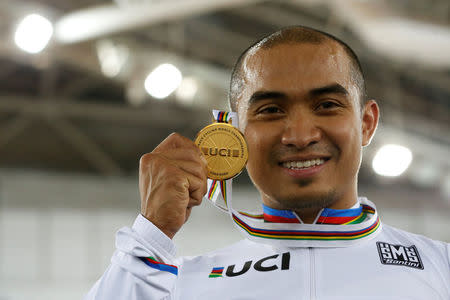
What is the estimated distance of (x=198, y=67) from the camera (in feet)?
29.9

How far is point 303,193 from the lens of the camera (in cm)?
195

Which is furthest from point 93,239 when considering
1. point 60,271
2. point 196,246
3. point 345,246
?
point 345,246

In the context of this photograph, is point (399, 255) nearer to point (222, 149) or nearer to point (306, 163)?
point (306, 163)

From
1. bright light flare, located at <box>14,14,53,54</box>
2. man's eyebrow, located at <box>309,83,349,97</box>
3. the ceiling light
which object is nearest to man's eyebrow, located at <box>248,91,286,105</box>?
man's eyebrow, located at <box>309,83,349,97</box>

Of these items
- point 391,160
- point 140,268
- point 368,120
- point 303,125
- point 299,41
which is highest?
point 391,160

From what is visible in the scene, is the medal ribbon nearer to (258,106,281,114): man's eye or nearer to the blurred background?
(258,106,281,114): man's eye

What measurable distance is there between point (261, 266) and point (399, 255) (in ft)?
1.53

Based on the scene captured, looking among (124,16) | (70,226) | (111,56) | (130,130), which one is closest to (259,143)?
(124,16)

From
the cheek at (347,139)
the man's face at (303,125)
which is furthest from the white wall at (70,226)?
the cheek at (347,139)

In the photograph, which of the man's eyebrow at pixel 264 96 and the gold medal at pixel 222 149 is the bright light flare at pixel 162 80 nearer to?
the man's eyebrow at pixel 264 96

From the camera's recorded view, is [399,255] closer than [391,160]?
Yes

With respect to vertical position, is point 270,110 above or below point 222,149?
above

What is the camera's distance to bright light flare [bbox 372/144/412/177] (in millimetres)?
9070

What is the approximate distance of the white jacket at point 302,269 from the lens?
166cm
